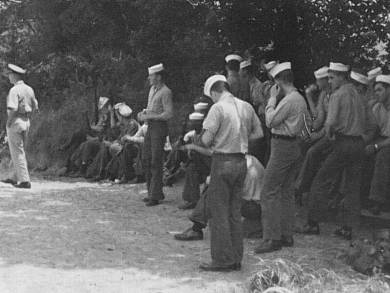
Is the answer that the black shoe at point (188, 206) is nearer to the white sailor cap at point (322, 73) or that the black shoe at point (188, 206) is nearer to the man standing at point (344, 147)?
the man standing at point (344, 147)

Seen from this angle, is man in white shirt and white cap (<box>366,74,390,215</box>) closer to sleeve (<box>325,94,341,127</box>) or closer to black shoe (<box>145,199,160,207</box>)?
sleeve (<box>325,94,341,127</box>)

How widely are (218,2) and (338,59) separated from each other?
87.0 inches

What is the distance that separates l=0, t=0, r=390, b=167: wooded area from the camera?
441 inches

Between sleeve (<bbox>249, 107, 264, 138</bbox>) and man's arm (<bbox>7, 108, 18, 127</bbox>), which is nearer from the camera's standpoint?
sleeve (<bbox>249, 107, 264, 138</bbox>)

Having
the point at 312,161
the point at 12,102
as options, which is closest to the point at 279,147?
the point at 312,161

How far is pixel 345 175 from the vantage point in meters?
8.11

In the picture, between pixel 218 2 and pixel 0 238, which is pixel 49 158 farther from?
pixel 0 238

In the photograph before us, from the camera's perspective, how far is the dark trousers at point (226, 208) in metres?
6.50

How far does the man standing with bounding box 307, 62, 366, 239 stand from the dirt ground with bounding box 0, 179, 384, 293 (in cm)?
43

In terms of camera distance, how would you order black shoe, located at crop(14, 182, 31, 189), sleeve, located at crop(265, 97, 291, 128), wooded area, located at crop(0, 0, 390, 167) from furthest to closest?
black shoe, located at crop(14, 182, 31, 189) → wooded area, located at crop(0, 0, 390, 167) → sleeve, located at crop(265, 97, 291, 128)

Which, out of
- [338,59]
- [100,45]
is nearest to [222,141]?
[338,59]

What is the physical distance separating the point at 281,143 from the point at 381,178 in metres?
1.89

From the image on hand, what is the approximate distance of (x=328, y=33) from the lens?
11297 millimetres

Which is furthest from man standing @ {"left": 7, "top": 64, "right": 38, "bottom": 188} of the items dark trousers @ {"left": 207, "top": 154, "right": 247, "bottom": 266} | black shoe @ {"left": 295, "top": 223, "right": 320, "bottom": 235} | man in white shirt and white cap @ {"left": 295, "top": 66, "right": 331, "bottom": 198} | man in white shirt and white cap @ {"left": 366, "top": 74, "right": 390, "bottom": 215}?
dark trousers @ {"left": 207, "top": 154, "right": 247, "bottom": 266}
